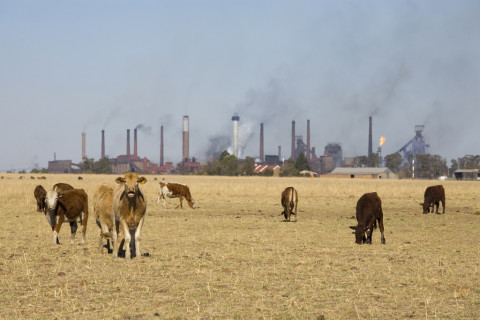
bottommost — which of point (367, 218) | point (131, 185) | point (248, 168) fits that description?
point (367, 218)

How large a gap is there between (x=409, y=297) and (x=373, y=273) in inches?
95.1

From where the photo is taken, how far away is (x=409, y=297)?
10820 mm

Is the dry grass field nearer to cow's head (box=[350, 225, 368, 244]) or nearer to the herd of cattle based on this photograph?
cow's head (box=[350, 225, 368, 244])

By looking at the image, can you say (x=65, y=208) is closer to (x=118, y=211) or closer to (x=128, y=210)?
(x=118, y=211)

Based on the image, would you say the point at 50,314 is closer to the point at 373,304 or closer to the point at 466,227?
the point at 373,304

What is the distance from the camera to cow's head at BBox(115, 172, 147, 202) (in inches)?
571

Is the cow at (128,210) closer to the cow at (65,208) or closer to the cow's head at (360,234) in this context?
the cow at (65,208)

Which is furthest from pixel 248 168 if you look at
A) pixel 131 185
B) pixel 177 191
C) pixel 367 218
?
pixel 131 185

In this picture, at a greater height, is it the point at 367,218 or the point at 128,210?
the point at 128,210

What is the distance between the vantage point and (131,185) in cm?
1475

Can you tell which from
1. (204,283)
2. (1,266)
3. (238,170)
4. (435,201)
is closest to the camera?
(204,283)

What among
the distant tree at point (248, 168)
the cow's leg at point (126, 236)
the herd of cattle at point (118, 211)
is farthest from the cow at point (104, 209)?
the distant tree at point (248, 168)

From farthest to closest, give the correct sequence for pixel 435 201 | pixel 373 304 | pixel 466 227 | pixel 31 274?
pixel 435 201 → pixel 466 227 → pixel 31 274 → pixel 373 304

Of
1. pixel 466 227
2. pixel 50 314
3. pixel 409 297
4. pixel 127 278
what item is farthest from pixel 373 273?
pixel 466 227
